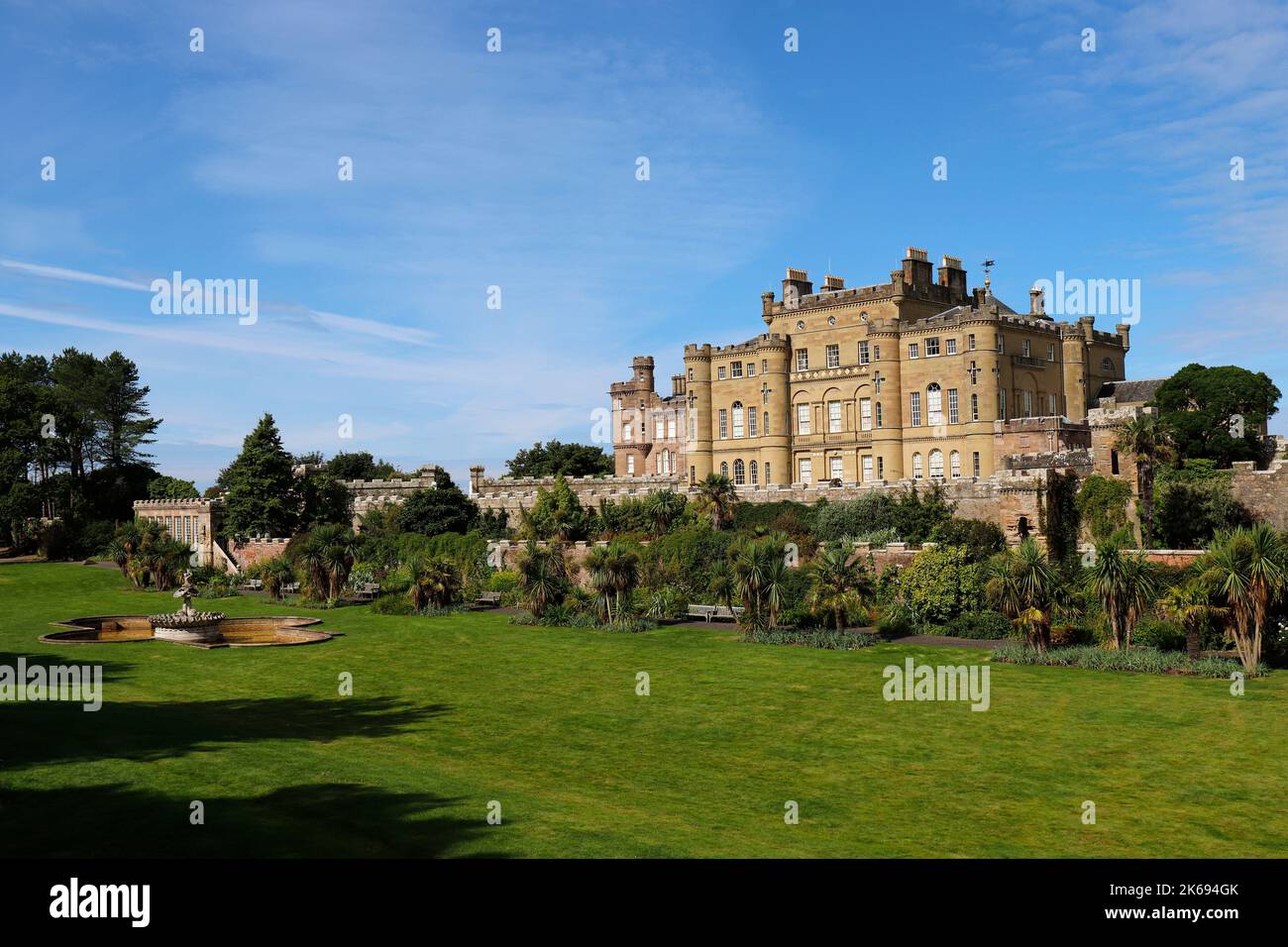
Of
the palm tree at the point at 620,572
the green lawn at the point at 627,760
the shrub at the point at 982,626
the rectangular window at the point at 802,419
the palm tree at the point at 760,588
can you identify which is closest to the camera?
the green lawn at the point at 627,760

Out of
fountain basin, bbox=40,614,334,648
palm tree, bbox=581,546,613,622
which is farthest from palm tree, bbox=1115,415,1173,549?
fountain basin, bbox=40,614,334,648

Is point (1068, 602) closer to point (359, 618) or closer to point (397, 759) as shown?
point (397, 759)

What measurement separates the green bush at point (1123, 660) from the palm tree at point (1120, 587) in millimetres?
861

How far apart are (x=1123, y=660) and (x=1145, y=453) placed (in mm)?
12837

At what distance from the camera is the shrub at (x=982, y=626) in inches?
1492

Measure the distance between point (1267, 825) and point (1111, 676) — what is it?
523 inches

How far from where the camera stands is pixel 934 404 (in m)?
58.3

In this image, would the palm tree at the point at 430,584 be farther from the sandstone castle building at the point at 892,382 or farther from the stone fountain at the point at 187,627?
the sandstone castle building at the point at 892,382

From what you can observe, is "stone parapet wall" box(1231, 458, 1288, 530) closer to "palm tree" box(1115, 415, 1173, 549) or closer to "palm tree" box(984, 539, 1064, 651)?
"palm tree" box(1115, 415, 1173, 549)

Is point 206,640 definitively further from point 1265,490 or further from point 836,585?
point 1265,490

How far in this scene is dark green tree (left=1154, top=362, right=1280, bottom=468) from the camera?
1993 inches

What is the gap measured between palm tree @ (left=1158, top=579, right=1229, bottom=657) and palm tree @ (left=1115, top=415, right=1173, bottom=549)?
28.9 ft

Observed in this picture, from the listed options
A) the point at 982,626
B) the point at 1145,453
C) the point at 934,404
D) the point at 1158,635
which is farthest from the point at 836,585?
the point at 934,404

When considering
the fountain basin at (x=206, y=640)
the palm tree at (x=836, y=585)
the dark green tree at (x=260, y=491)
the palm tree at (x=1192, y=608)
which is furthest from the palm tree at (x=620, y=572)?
the dark green tree at (x=260, y=491)
